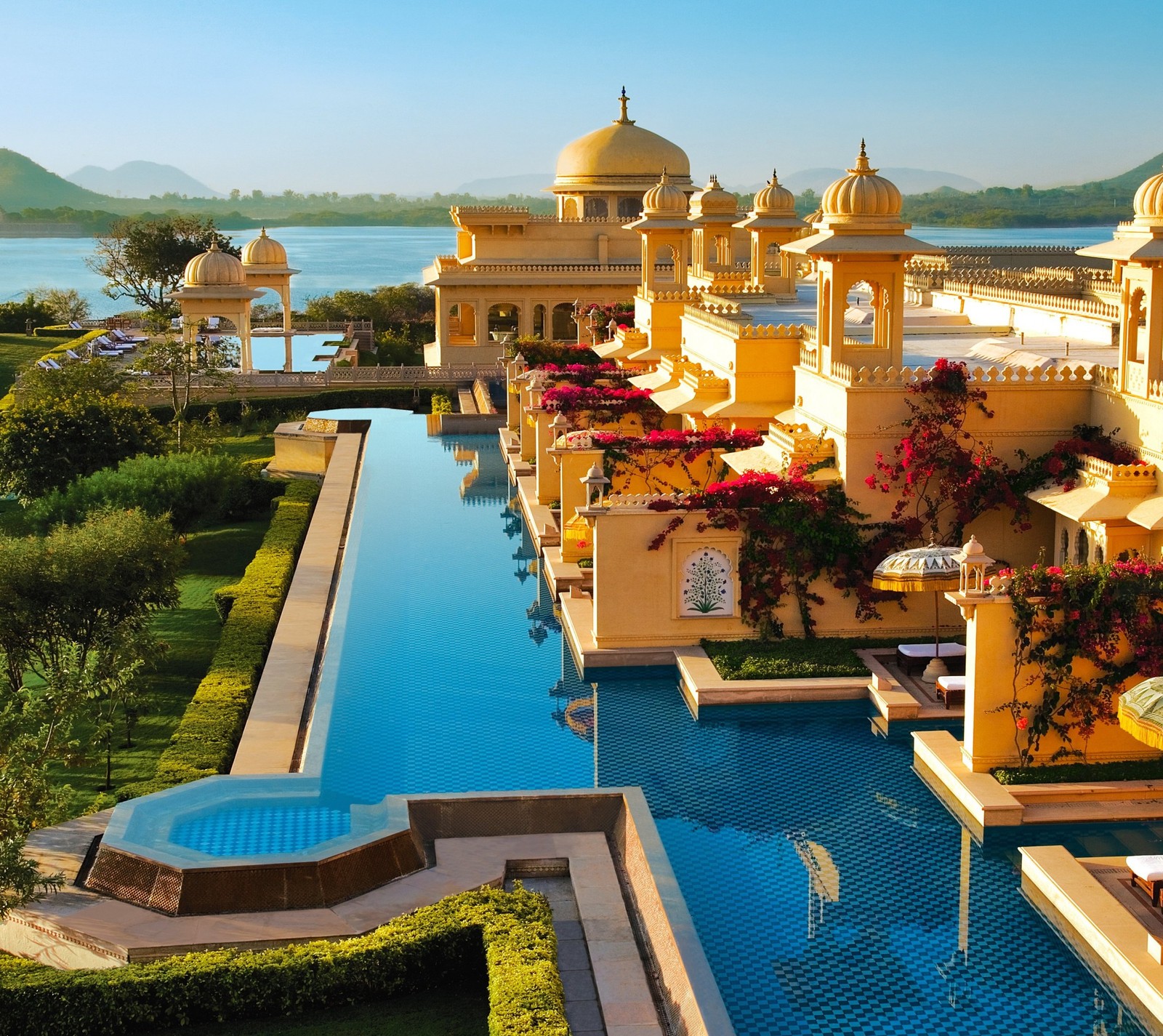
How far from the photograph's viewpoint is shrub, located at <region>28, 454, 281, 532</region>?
Answer: 19.4 metres

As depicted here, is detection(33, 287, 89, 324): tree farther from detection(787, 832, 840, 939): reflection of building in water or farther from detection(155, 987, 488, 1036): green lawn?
detection(155, 987, 488, 1036): green lawn

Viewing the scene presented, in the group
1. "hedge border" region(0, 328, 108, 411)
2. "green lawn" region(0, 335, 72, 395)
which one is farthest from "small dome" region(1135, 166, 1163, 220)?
"green lawn" region(0, 335, 72, 395)

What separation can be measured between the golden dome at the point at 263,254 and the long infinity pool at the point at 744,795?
2366 cm

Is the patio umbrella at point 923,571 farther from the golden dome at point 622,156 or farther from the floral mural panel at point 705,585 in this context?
the golden dome at point 622,156

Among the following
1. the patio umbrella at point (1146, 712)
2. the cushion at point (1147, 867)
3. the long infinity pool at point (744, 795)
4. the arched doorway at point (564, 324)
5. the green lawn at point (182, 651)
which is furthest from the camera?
the arched doorway at point (564, 324)

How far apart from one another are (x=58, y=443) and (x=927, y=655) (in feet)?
45.5

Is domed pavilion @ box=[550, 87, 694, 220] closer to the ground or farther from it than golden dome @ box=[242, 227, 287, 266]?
farther from it

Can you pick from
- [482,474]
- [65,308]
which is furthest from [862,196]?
[65,308]

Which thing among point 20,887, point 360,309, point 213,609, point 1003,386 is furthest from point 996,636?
point 360,309

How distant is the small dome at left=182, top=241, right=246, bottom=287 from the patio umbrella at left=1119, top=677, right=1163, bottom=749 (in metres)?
30.5

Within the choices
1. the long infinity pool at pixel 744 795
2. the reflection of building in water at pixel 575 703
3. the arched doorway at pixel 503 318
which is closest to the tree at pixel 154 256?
the arched doorway at pixel 503 318

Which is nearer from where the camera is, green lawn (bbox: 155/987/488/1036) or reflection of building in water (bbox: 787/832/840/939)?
green lawn (bbox: 155/987/488/1036)

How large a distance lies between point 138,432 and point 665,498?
1161 centimetres

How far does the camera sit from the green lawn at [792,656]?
549 inches
